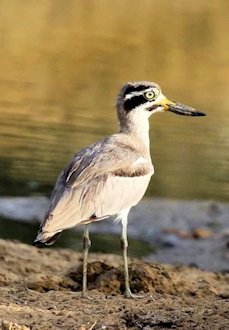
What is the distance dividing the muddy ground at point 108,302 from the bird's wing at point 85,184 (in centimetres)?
48

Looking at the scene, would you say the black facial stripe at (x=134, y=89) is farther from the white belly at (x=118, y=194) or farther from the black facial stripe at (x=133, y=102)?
the white belly at (x=118, y=194)

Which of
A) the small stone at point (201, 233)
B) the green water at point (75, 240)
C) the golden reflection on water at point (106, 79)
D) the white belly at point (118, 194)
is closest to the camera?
the white belly at point (118, 194)

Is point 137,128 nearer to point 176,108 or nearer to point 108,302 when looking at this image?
point 176,108

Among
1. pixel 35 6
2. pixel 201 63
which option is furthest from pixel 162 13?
pixel 201 63

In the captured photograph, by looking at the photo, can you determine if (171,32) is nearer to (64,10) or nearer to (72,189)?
(64,10)

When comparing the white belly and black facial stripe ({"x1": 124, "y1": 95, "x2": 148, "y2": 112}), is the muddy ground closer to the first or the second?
the white belly

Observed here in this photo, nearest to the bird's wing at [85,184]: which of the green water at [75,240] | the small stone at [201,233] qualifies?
the green water at [75,240]

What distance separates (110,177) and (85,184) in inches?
9.0

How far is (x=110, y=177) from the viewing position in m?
7.47

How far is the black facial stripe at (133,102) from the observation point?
26.4 feet

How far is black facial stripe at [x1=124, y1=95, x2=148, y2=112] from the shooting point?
26.4 feet

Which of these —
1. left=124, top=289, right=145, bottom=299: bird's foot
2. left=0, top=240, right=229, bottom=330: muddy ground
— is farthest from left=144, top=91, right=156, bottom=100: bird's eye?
left=124, top=289, right=145, bottom=299: bird's foot

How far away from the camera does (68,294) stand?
289 inches

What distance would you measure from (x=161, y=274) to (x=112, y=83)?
590 inches
